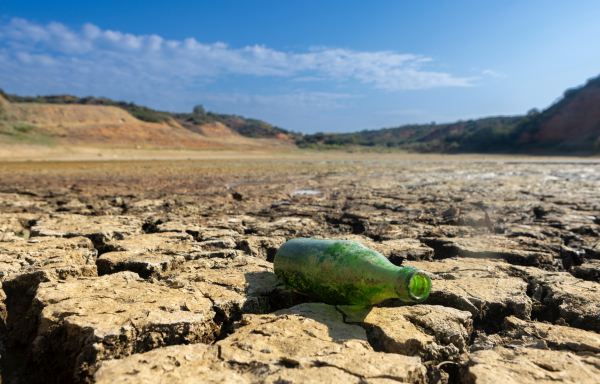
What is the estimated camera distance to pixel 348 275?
5.41 ft

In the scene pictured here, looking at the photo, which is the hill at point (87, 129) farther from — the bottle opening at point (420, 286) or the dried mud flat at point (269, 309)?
the bottle opening at point (420, 286)

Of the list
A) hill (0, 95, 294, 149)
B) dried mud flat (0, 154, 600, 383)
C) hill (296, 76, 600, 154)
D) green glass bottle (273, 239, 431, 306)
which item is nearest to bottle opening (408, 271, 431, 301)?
green glass bottle (273, 239, 431, 306)

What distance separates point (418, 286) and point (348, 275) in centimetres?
32

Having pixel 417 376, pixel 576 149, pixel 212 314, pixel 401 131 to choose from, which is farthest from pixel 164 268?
pixel 401 131

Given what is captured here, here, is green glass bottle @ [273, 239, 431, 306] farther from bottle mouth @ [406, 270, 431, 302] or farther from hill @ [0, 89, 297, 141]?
hill @ [0, 89, 297, 141]

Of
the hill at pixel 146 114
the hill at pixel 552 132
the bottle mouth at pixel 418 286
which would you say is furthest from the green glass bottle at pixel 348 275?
the hill at pixel 146 114

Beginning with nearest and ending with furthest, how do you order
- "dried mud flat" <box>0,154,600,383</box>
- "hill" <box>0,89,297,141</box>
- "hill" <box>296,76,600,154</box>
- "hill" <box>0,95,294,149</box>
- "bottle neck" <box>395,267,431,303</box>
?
"dried mud flat" <box>0,154,600,383</box> → "bottle neck" <box>395,267,431,303</box> → "hill" <box>0,95,294,149</box> → "hill" <box>296,76,600,154</box> → "hill" <box>0,89,297,141</box>

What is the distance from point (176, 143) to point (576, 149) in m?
33.0

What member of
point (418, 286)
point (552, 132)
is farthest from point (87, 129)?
point (552, 132)

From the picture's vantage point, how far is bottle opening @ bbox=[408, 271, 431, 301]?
1.51 metres

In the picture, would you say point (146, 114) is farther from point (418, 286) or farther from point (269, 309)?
point (418, 286)

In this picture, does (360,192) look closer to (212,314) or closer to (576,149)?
(212,314)

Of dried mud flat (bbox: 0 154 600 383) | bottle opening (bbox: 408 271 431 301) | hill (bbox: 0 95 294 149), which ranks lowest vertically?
dried mud flat (bbox: 0 154 600 383)

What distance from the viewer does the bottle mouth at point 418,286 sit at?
57.5 inches
